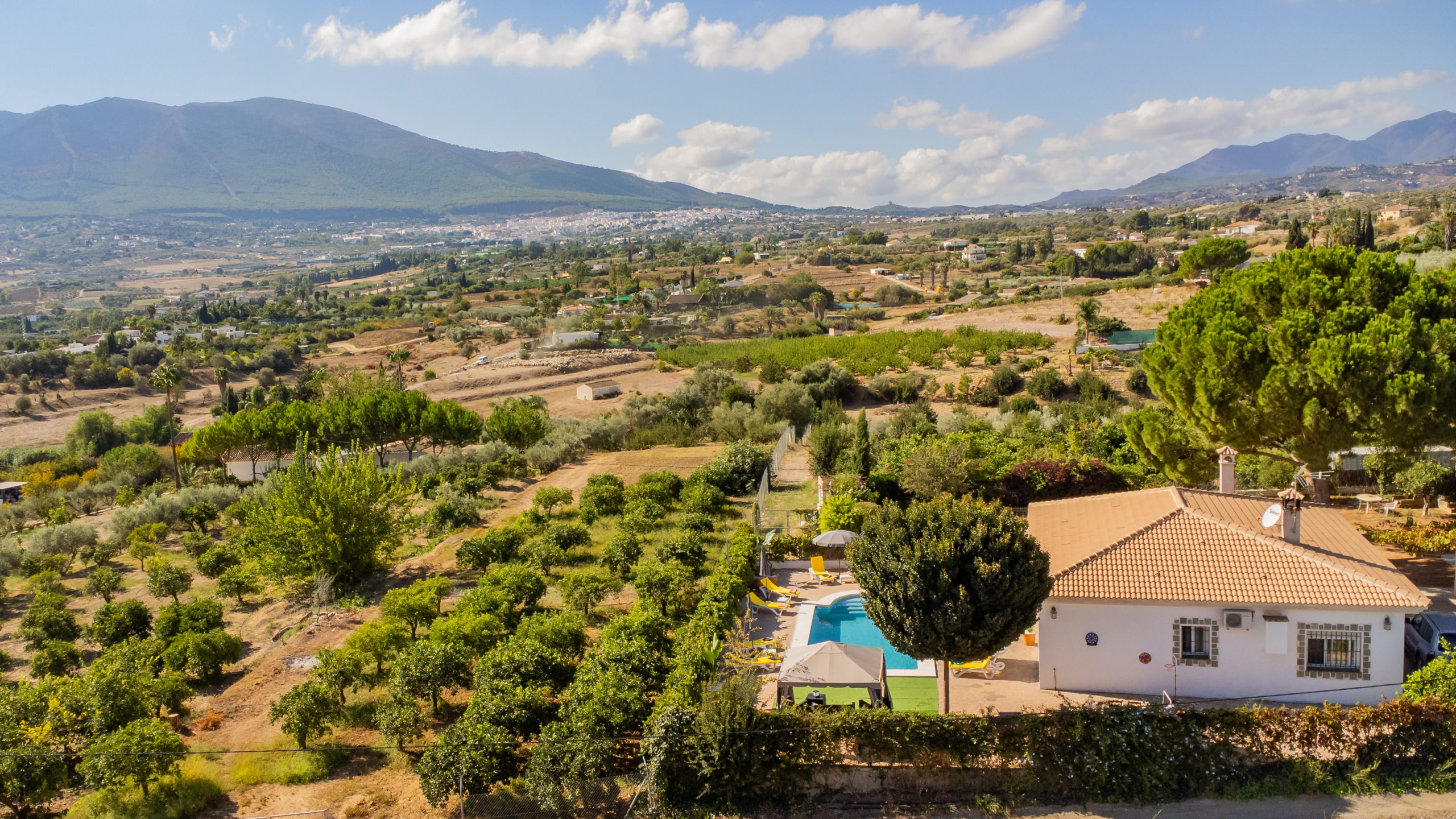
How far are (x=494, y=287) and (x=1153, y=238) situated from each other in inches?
3794

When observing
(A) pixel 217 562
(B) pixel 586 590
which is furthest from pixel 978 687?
(A) pixel 217 562

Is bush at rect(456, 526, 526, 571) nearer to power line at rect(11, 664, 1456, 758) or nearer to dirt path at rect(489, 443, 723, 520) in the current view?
dirt path at rect(489, 443, 723, 520)

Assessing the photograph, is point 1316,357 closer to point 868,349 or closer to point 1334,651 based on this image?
point 1334,651

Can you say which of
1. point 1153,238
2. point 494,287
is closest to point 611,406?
point 494,287

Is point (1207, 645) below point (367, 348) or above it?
above

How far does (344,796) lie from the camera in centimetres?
1041

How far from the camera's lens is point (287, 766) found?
36.2ft

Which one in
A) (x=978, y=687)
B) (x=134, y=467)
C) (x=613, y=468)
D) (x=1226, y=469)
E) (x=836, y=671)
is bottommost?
(x=134, y=467)

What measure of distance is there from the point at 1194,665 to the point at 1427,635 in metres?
3.86

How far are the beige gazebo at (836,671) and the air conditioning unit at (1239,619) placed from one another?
4636mm

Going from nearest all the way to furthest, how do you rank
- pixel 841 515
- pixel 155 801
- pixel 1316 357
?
pixel 155 801
pixel 1316 357
pixel 841 515

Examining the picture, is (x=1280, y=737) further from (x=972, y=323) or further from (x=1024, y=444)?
(x=972, y=323)

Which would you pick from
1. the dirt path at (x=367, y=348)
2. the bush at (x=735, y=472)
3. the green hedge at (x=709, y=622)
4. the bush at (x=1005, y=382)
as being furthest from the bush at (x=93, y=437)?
Result: the bush at (x=1005, y=382)

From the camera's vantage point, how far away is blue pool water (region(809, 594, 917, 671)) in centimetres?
1512
